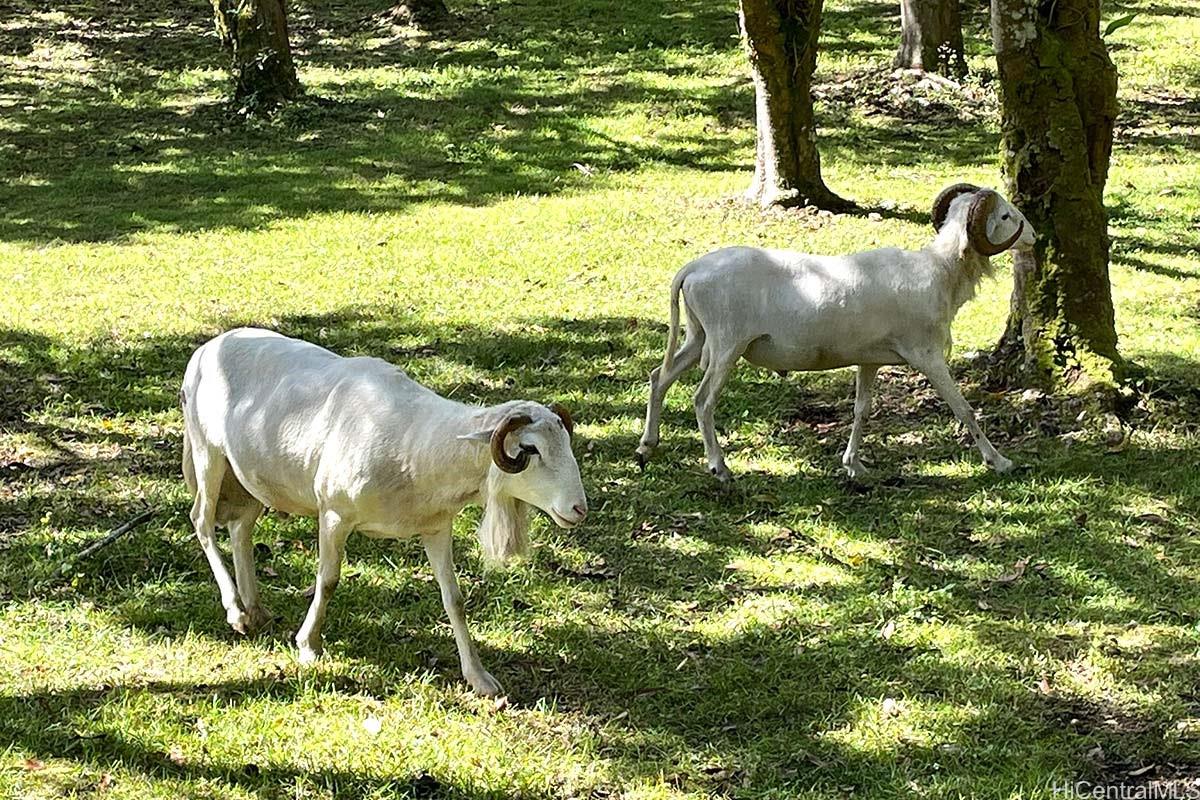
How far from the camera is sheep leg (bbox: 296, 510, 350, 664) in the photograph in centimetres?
→ 562

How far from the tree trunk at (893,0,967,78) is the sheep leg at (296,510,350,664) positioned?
51.4 feet

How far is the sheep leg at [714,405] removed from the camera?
26.2 feet

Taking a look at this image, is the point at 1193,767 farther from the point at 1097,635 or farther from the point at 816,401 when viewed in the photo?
the point at 816,401

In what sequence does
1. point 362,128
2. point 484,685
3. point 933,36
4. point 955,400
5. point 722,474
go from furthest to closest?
point 933,36
point 362,128
point 722,474
point 955,400
point 484,685

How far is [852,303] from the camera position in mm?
7820

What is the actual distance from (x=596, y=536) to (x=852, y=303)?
2.06 metres

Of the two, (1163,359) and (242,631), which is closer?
(242,631)

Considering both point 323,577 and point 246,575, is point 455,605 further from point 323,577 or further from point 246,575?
point 246,575

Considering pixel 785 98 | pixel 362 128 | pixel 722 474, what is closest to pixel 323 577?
pixel 722 474

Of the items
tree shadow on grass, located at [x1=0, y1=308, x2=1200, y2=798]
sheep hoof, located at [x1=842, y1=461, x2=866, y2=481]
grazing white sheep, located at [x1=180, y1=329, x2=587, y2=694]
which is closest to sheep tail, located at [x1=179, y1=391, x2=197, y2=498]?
grazing white sheep, located at [x1=180, y1=329, x2=587, y2=694]

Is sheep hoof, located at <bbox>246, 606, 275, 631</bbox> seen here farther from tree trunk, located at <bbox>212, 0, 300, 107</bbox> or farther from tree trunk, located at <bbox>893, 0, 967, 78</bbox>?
tree trunk, located at <bbox>893, 0, 967, 78</bbox>

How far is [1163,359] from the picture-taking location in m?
9.58

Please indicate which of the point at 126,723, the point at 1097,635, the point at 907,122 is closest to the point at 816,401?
the point at 1097,635

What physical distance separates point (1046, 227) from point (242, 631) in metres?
5.68
